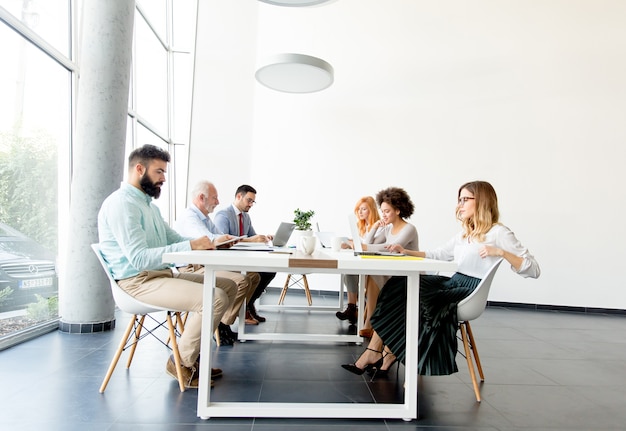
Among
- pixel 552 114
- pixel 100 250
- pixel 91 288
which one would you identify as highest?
pixel 552 114

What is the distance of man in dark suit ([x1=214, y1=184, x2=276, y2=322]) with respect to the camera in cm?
428

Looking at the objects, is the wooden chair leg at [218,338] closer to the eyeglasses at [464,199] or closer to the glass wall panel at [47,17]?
the eyeglasses at [464,199]

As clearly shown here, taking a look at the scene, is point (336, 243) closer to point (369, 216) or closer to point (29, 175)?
point (369, 216)

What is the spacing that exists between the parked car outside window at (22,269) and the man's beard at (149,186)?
1.35 meters

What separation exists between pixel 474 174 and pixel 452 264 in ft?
14.9

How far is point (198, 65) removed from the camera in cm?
687

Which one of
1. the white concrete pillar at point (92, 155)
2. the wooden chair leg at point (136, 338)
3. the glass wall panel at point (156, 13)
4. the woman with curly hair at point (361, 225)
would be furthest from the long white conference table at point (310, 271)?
the glass wall panel at point (156, 13)

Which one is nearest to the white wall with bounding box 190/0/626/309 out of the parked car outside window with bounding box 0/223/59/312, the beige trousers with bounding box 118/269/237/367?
the parked car outside window with bounding box 0/223/59/312

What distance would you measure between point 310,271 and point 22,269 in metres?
2.55

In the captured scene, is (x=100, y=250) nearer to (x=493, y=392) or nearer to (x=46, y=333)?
(x=46, y=333)

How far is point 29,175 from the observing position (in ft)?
11.1

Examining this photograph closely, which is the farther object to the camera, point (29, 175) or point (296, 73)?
point (296, 73)

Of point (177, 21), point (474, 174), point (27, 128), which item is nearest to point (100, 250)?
point (27, 128)

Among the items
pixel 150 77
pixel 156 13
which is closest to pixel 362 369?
pixel 150 77
